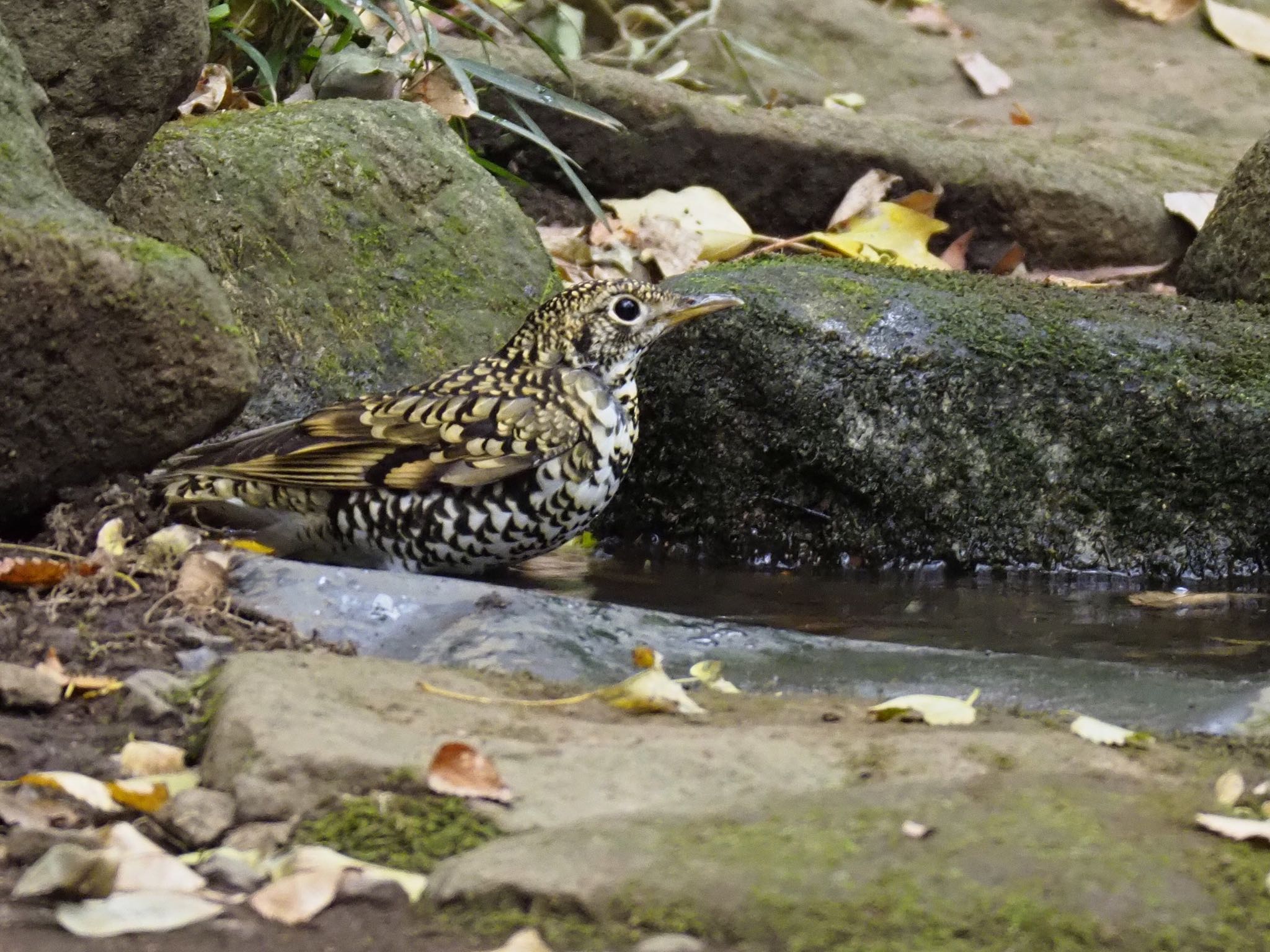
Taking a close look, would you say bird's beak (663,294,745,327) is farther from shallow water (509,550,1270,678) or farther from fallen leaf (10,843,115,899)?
fallen leaf (10,843,115,899)

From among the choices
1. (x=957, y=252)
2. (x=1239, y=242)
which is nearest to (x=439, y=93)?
(x=957, y=252)

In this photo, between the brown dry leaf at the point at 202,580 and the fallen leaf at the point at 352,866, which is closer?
the fallen leaf at the point at 352,866

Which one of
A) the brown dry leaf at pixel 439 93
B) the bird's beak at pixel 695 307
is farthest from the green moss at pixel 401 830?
the brown dry leaf at pixel 439 93

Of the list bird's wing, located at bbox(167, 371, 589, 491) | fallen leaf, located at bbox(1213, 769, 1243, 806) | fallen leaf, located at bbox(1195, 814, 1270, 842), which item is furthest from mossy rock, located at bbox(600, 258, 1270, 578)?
fallen leaf, located at bbox(1195, 814, 1270, 842)

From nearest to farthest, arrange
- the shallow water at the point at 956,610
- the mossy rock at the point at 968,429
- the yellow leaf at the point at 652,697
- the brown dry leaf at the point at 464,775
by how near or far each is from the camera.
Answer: the brown dry leaf at the point at 464,775 → the yellow leaf at the point at 652,697 → the shallow water at the point at 956,610 → the mossy rock at the point at 968,429

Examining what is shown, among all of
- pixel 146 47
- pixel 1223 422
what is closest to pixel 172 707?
pixel 146 47

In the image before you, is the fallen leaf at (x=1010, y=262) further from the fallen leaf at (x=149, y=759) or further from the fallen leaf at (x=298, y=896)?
the fallen leaf at (x=298, y=896)

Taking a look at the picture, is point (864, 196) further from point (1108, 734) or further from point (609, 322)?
point (1108, 734)
